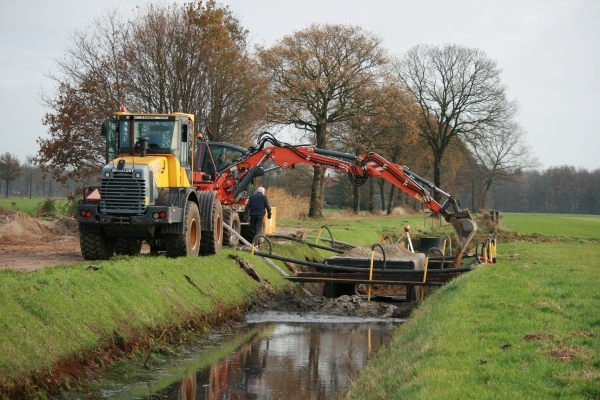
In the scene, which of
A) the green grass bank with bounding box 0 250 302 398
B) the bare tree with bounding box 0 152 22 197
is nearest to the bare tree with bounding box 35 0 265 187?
the green grass bank with bounding box 0 250 302 398

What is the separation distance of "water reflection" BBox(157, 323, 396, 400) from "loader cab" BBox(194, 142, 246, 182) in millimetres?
Answer: 9153

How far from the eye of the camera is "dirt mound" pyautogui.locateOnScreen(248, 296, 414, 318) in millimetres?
16703

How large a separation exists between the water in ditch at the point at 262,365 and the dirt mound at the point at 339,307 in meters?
1.48

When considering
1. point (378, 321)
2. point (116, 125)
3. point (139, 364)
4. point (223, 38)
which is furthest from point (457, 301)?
point (223, 38)

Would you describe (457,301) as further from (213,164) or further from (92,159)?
(92,159)

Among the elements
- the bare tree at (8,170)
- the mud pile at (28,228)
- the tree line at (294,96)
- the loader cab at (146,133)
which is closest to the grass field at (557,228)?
the tree line at (294,96)

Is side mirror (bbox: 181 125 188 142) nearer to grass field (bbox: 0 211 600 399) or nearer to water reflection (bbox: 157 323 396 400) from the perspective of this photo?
grass field (bbox: 0 211 600 399)

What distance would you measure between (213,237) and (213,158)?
6.30 metres

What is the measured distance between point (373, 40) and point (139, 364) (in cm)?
3947

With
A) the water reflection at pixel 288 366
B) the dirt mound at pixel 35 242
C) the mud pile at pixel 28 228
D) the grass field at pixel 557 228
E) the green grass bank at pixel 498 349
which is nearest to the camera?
the green grass bank at pixel 498 349

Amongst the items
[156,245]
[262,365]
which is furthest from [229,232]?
[262,365]

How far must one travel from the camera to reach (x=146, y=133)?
16109mm

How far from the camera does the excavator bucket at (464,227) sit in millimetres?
20422

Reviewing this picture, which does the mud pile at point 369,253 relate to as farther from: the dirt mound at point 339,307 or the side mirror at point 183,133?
the side mirror at point 183,133
